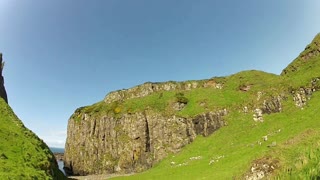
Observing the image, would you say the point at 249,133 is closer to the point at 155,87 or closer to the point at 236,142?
the point at 236,142

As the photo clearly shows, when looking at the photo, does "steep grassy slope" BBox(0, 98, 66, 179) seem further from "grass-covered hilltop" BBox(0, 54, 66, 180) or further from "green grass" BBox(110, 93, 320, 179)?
"green grass" BBox(110, 93, 320, 179)

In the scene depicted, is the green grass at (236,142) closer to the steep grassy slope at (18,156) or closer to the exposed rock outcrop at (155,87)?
the steep grassy slope at (18,156)

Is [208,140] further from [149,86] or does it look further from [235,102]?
[149,86]

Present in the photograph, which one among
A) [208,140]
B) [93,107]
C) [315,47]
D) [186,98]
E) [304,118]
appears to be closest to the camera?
[304,118]

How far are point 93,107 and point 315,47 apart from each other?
3699 inches

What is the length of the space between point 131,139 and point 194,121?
2479 centimetres

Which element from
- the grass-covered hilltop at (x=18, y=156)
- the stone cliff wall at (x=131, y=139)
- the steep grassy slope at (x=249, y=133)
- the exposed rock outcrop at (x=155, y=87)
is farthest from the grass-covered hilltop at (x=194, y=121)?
the grass-covered hilltop at (x=18, y=156)

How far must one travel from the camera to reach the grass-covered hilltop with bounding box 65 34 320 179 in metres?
80.7

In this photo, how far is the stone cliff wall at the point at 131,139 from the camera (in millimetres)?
105000

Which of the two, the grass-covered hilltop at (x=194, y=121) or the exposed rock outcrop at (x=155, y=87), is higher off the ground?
the exposed rock outcrop at (x=155, y=87)

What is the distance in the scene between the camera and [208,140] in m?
93.9

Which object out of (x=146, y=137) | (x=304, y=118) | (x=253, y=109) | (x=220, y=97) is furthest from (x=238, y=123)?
(x=146, y=137)

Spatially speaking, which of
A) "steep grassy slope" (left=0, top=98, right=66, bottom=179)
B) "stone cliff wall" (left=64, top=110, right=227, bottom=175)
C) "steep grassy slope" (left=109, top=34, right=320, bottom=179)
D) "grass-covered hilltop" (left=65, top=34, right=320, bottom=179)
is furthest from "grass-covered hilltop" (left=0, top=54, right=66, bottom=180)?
"stone cliff wall" (left=64, top=110, right=227, bottom=175)

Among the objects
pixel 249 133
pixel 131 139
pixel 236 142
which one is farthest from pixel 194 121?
pixel 236 142
